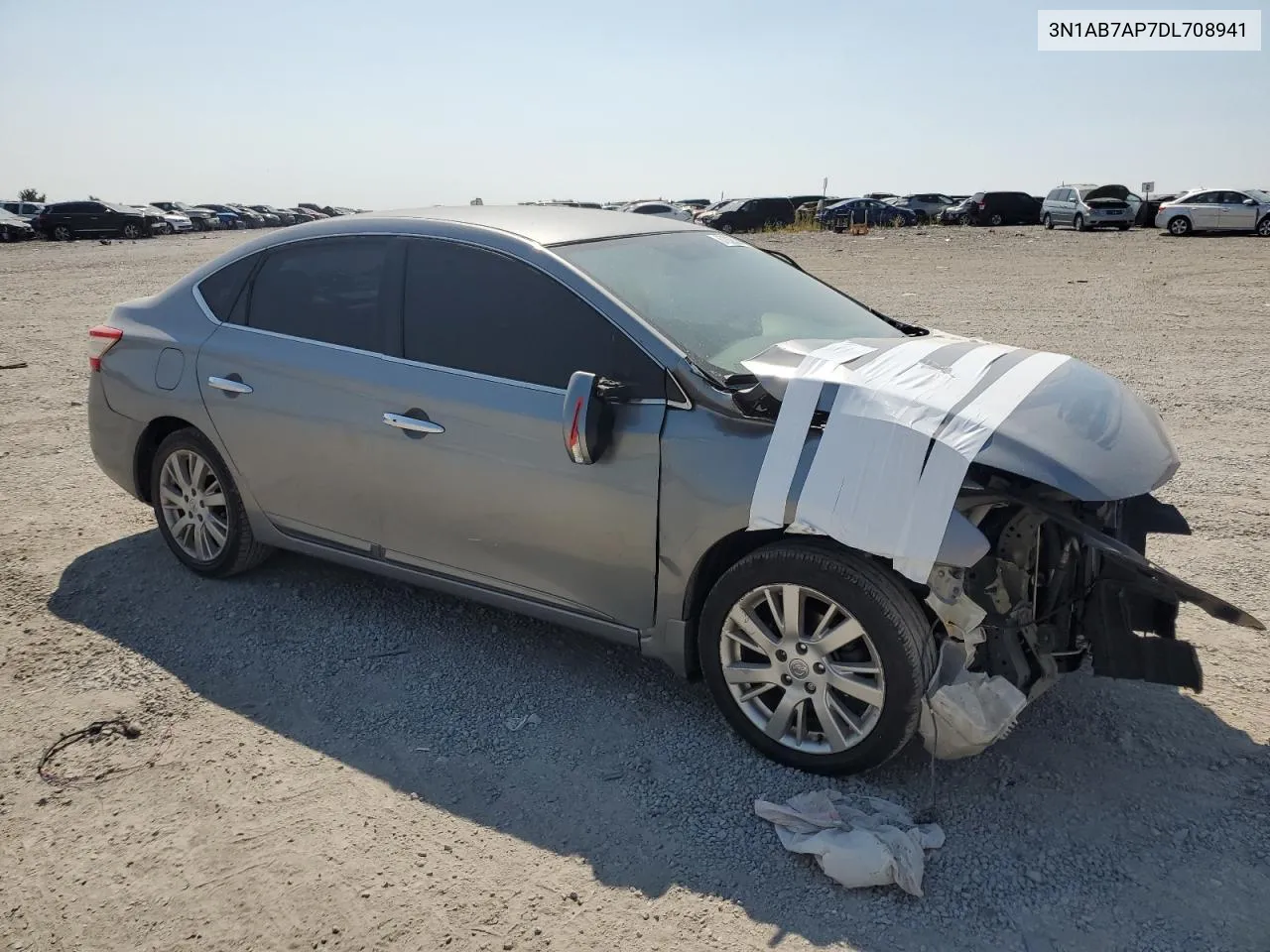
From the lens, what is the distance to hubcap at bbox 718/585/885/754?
315 cm

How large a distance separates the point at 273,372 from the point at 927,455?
282 cm

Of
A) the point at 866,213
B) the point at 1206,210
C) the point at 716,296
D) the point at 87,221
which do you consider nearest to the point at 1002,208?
the point at 866,213

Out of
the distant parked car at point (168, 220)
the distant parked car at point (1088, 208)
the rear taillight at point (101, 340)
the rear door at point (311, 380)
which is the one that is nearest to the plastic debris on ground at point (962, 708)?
the rear door at point (311, 380)

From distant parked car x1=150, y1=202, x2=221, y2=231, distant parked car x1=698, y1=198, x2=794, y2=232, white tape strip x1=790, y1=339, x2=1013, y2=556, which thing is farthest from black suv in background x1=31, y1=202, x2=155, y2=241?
white tape strip x1=790, y1=339, x2=1013, y2=556

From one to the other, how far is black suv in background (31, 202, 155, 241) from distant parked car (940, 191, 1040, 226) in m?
33.8

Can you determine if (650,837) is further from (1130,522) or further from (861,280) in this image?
(861,280)

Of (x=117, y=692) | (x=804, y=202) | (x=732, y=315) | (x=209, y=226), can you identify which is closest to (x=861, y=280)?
(x=732, y=315)

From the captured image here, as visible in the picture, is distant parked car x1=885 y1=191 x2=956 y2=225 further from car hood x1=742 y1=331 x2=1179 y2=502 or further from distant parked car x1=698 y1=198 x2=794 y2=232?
car hood x1=742 y1=331 x2=1179 y2=502

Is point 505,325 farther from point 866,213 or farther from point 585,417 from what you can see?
point 866,213

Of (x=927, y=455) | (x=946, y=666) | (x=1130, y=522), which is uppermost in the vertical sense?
(x=927, y=455)

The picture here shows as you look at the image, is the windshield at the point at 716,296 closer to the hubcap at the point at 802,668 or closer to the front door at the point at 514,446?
the front door at the point at 514,446

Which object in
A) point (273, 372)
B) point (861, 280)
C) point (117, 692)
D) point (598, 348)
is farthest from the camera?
point (861, 280)

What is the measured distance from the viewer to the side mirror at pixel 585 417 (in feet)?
11.0

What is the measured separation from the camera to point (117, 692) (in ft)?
12.9
